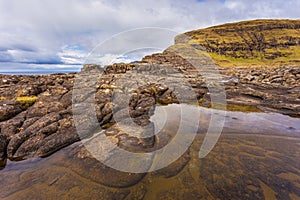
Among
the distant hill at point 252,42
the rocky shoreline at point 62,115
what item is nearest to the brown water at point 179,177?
the rocky shoreline at point 62,115

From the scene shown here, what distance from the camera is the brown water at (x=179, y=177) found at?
224 inches

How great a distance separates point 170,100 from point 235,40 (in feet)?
468

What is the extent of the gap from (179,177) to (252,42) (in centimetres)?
16014

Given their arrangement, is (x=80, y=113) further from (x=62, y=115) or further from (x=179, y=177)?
(x=179, y=177)

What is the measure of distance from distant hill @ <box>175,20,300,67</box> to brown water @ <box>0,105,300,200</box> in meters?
115

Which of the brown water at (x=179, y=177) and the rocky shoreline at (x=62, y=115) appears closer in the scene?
the brown water at (x=179, y=177)

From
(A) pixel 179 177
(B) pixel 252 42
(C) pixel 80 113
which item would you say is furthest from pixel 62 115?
(B) pixel 252 42

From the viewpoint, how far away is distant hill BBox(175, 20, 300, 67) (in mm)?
115831

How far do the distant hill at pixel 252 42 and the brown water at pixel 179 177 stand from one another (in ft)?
377

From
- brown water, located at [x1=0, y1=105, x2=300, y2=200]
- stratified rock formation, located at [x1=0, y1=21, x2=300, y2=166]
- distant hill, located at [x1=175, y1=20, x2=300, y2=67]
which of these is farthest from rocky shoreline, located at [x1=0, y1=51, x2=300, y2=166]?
distant hill, located at [x1=175, y1=20, x2=300, y2=67]

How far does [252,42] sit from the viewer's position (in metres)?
131

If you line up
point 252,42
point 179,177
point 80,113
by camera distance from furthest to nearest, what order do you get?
point 252,42 → point 80,113 → point 179,177

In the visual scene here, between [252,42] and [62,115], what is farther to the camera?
[252,42]

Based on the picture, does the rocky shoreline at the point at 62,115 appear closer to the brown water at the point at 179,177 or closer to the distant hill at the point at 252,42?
the brown water at the point at 179,177
